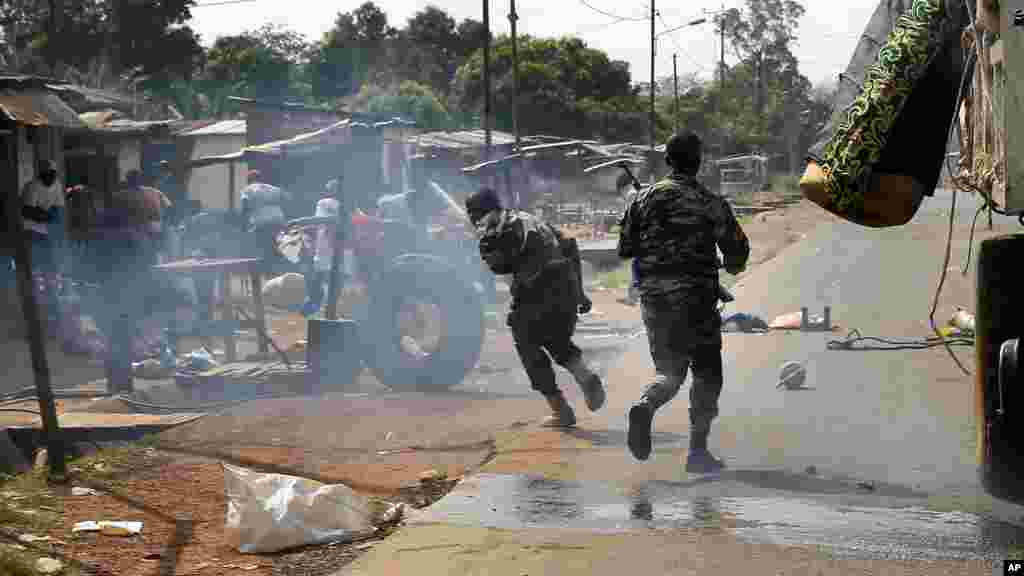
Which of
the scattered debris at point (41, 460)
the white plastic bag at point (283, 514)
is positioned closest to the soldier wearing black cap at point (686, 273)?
the white plastic bag at point (283, 514)

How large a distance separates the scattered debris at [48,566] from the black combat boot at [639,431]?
2.73 m

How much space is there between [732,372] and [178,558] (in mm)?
6113

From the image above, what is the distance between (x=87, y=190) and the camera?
51.8 feet

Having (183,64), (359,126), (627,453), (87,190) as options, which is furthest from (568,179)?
(627,453)

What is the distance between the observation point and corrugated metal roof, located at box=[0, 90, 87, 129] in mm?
12453

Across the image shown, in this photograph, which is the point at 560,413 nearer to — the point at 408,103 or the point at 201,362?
the point at 201,362

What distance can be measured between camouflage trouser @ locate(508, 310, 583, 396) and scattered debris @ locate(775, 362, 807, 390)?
2242 millimetres

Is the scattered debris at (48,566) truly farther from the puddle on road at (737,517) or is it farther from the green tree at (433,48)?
the green tree at (433,48)

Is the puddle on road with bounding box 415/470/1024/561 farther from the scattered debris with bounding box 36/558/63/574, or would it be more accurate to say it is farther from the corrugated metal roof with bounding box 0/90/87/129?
the corrugated metal roof with bounding box 0/90/87/129

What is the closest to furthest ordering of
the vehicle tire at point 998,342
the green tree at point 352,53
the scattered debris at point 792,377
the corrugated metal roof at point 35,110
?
the vehicle tire at point 998,342 → the scattered debris at point 792,377 → the corrugated metal roof at point 35,110 → the green tree at point 352,53

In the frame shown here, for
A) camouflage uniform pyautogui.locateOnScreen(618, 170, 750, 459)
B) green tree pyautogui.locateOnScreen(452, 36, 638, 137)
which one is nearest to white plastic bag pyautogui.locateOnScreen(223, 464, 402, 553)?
camouflage uniform pyautogui.locateOnScreen(618, 170, 750, 459)

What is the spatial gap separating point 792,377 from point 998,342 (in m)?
5.79

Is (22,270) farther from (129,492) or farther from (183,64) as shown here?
(183,64)

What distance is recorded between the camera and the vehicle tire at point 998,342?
12.9ft
